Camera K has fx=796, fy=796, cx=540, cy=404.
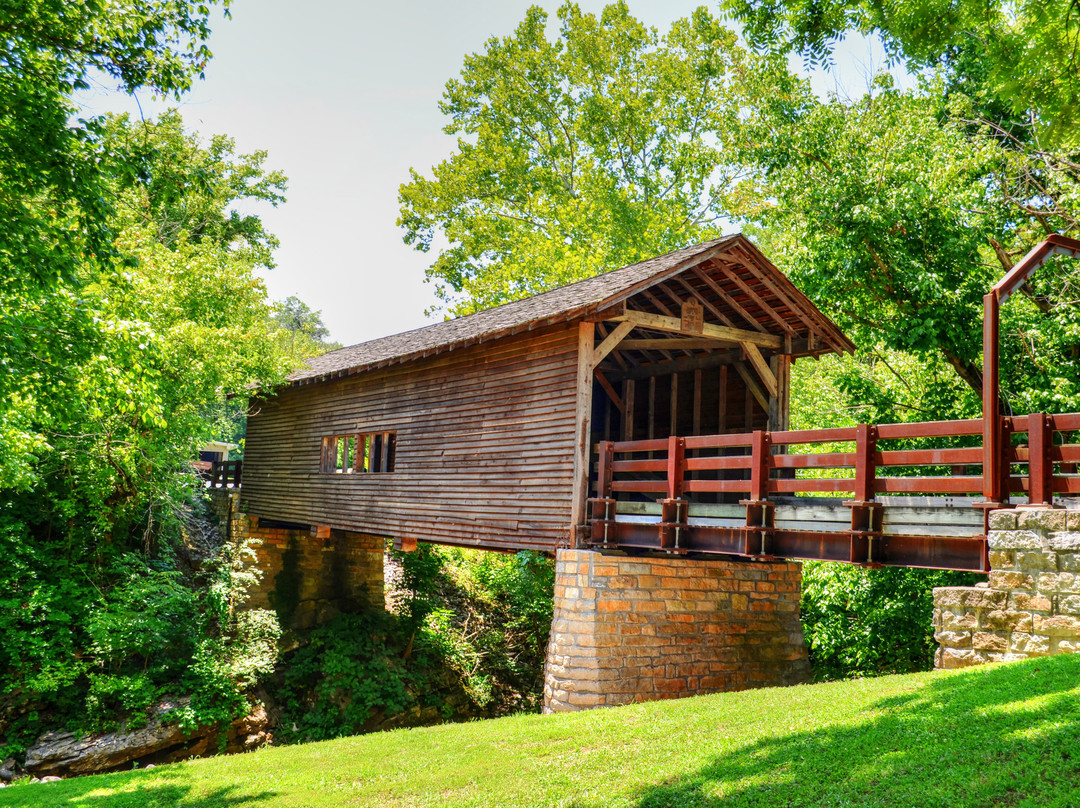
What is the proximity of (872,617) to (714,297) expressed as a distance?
20.8 feet

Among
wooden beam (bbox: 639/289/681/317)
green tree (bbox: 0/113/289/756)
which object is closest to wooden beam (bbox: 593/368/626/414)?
wooden beam (bbox: 639/289/681/317)

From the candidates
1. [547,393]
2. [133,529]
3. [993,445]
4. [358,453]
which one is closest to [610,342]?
[547,393]

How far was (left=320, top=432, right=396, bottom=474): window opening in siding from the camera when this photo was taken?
15484 mm

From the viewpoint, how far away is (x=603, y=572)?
1005cm

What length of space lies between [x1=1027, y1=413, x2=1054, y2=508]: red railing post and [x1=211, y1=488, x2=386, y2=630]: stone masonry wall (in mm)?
14986

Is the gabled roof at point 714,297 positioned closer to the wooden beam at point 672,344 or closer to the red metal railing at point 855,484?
the wooden beam at point 672,344

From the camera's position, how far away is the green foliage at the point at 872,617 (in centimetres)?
1359

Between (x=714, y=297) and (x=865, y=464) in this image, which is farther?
(x=714, y=297)

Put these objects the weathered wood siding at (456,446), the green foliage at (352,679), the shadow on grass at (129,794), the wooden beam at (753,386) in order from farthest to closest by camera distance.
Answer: the green foliage at (352,679), the wooden beam at (753,386), the weathered wood siding at (456,446), the shadow on grass at (129,794)

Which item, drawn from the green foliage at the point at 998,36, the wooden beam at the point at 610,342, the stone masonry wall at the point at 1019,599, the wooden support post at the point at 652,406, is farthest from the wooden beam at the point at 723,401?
the green foliage at the point at 998,36

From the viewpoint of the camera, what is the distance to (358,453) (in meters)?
16.1

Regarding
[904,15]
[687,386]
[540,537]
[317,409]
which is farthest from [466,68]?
[904,15]

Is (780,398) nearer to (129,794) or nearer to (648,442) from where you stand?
(648,442)

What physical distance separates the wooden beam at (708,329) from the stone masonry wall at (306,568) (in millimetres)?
10558
